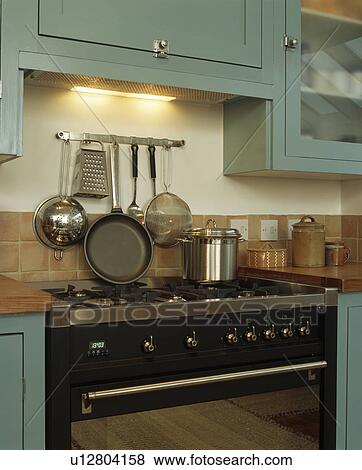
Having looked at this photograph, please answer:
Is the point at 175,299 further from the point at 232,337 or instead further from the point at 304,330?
the point at 304,330

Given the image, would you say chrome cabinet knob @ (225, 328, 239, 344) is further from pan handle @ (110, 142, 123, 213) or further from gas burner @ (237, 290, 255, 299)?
pan handle @ (110, 142, 123, 213)

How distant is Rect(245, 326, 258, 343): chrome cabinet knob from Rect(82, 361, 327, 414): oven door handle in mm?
85

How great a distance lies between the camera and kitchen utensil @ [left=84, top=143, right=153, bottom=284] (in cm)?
206

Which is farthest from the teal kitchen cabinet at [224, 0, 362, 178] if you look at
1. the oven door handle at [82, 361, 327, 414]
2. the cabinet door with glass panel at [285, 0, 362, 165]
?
the oven door handle at [82, 361, 327, 414]

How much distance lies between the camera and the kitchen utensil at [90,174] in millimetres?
2062

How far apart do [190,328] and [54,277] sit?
1.99ft

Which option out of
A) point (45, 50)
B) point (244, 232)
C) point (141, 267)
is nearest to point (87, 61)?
point (45, 50)

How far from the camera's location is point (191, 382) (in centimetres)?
163

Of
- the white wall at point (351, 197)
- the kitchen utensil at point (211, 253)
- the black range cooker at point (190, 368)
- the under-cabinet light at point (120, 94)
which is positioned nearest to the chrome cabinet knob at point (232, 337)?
the black range cooker at point (190, 368)

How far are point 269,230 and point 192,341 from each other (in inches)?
37.0

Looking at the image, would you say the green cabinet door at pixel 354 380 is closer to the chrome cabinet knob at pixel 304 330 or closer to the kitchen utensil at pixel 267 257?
the chrome cabinet knob at pixel 304 330

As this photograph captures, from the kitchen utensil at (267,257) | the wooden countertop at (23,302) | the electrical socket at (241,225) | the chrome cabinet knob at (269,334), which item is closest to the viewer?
the wooden countertop at (23,302)

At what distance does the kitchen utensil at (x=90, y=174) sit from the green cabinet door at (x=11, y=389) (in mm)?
715
